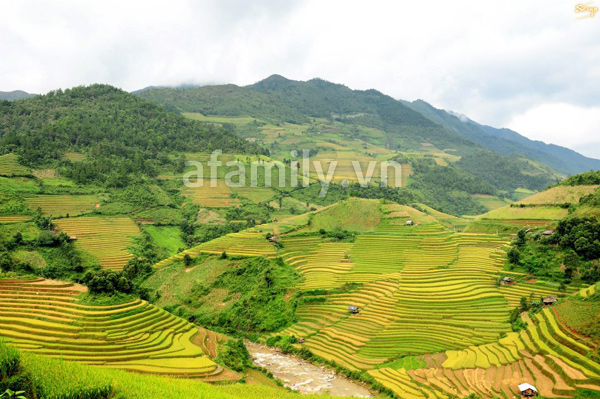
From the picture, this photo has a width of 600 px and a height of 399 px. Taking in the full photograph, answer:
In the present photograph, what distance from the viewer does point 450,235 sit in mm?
45594

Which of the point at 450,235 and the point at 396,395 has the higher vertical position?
the point at 450,235

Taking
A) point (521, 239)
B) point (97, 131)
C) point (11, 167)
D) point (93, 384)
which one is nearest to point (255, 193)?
point (97, 131)

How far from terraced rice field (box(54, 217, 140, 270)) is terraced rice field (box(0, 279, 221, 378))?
2074 centimetres

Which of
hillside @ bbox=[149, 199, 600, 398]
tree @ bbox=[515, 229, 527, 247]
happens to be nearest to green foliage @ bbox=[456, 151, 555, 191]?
hillside @ bbox=[149, 199, 600, 398]

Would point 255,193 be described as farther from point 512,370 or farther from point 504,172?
point 504,172

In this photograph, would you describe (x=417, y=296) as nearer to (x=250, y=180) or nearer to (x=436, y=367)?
(x=436, y=367)

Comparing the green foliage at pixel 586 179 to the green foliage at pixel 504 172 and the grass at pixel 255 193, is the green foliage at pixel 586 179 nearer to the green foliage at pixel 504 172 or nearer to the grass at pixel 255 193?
the grass at pixel 255 193

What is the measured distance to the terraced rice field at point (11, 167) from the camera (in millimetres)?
53781

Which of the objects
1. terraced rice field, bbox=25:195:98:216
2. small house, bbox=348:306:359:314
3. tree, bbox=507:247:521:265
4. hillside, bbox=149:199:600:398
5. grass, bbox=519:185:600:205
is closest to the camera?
hillside, bbox=149:199:600:398

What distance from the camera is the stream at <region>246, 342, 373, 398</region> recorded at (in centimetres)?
2392

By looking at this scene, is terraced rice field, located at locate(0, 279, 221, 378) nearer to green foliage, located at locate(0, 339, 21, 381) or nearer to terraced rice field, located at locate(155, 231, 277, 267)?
green foliage, located at locate(0, 339, 21, 381)

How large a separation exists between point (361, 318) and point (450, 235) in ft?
65.1

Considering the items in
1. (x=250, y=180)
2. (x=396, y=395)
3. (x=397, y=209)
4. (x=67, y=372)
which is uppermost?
(x=250, y=180)

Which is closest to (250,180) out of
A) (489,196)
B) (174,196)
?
(174,196)
